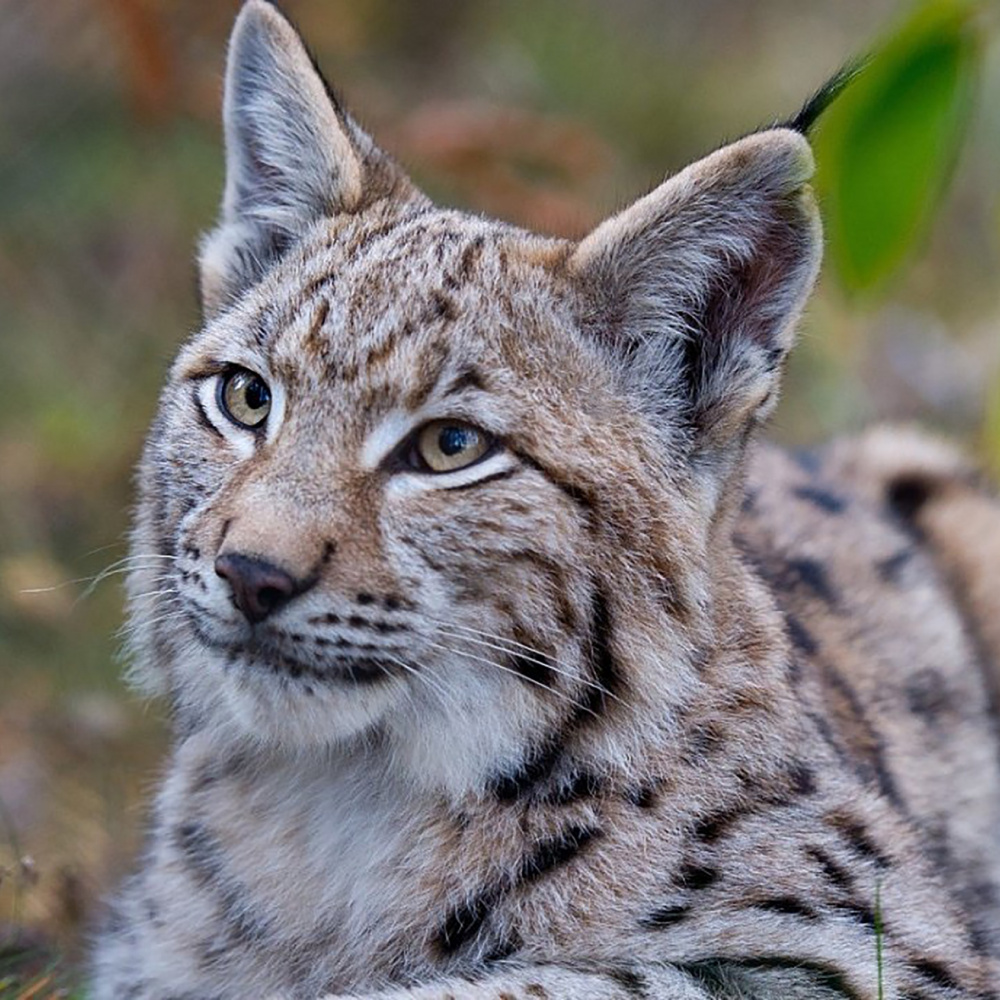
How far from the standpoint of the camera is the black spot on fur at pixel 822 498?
6715mm

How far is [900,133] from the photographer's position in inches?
243

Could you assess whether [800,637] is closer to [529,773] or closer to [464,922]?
[529,773]

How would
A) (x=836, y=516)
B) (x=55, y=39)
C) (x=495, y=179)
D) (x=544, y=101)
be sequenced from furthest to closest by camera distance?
(x=544, y=101) < (x=55, y=39) < (x=495, y=179) < (x=836, y=516)

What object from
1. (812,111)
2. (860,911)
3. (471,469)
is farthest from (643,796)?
(812,111)

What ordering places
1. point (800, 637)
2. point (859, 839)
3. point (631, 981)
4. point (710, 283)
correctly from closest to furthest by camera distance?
1. point (631, 981)
2. point (710, 283)
3. point (859, 839)
4. point (800, 637)

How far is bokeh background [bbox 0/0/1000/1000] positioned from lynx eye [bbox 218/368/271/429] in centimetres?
156

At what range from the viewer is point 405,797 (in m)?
4.45

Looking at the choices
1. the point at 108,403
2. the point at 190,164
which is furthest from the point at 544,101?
the point at 108,403

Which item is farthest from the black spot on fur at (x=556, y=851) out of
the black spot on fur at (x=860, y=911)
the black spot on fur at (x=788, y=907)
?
the black spot on fur at (x=860, y=911)

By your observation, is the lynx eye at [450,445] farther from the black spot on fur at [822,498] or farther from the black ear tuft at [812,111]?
the black spot on fur at [822,498]

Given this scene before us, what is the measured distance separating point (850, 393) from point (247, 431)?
6.41m

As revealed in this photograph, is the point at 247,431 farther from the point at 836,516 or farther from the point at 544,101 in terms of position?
the point at 544,101

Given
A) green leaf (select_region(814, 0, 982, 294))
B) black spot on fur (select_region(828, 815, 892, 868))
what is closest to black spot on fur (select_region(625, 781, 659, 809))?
black spot on fur (select_region(828, 815, 892, 868))

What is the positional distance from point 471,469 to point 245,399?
2.12 ft
